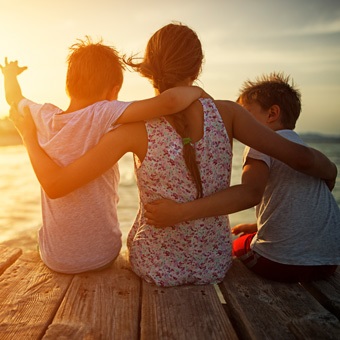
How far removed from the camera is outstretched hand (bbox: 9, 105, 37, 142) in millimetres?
2703

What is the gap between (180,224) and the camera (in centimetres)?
259

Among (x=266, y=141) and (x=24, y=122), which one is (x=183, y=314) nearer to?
(x=266, y=141)

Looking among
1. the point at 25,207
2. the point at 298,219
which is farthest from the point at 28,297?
the point at 25,207

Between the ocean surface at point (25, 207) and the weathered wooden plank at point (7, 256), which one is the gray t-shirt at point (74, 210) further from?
the ocean surface at point (25, 207)

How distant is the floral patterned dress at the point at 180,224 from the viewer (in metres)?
2.49

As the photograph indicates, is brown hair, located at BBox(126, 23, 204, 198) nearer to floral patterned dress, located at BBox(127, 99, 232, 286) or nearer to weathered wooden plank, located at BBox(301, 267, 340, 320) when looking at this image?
floral patterned dress, located at BBox(127, 99, 232, 286)

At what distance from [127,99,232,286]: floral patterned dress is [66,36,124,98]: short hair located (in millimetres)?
456

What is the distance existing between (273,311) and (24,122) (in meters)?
1.81

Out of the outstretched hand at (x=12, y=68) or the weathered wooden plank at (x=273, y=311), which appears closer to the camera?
the weathered wooden plank at (x=273, y=311)

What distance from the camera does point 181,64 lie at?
2.49 m

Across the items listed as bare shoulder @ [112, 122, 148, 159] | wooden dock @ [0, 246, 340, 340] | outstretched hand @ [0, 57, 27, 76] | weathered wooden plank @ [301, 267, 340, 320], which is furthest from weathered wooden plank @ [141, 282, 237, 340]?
outstretched hand @ [0, 57, 27, 76]

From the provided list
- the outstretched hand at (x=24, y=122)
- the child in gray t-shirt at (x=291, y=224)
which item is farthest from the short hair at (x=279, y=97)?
the outstretched hand at (x=24, y=122)

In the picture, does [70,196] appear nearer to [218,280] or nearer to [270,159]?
[218,280]

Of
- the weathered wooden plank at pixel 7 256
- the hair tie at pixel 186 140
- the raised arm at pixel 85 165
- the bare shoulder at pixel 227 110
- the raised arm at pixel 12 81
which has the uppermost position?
the raised arm at pixel 12 81
